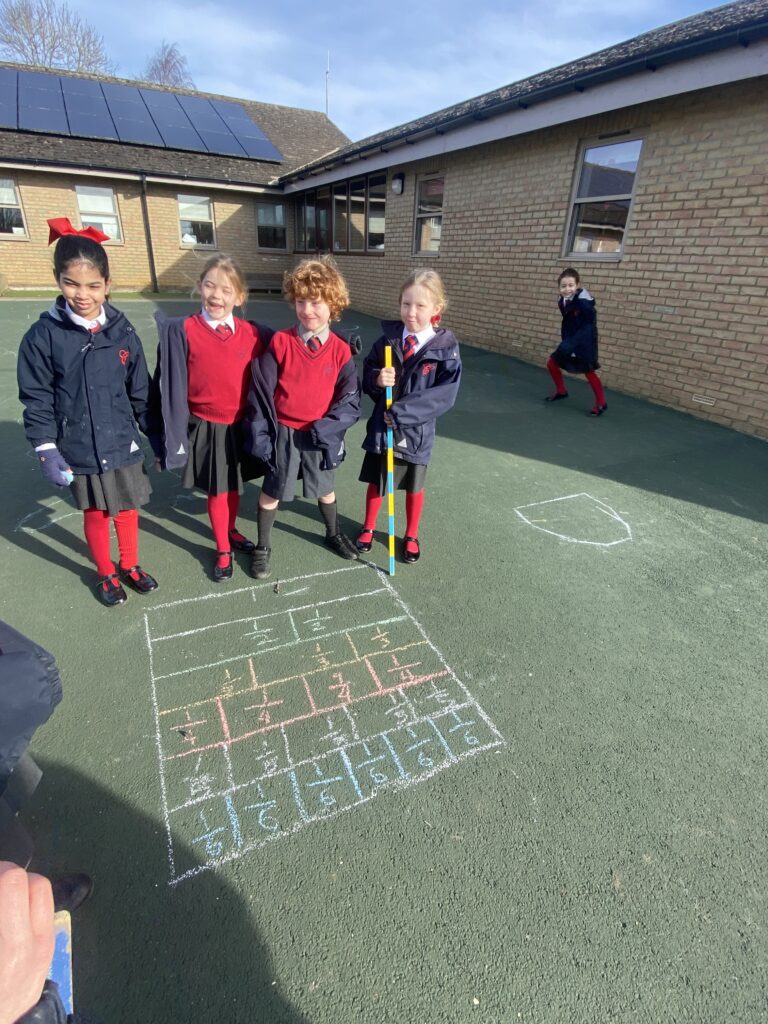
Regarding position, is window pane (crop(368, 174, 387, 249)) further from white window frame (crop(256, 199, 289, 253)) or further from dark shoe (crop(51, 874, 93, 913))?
dark shoe (crop(51, 874, 93, 913))

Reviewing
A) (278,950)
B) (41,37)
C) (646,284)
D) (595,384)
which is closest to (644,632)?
(278,950)

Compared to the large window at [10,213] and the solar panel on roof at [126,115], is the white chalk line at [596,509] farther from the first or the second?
the solar panel on roof at [126,115]

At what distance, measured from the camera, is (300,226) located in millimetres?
16562

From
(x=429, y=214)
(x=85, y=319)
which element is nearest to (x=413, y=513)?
(x=85, y=319)

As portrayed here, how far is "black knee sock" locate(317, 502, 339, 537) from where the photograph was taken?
3316mm

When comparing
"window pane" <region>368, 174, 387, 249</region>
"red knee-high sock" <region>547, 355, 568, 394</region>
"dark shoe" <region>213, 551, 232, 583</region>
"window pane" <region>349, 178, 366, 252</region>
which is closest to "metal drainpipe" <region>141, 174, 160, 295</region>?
"window pane" <region>349, 178, 366, 252</region>

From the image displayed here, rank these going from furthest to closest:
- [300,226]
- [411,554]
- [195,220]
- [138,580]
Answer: [300,226] → [195,220] → [411,554] → [138,580]

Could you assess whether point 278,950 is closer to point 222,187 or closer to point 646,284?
point 646,284

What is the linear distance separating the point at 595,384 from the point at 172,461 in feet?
17.1

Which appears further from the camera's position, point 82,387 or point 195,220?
point 195,220

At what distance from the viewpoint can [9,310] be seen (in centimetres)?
1118

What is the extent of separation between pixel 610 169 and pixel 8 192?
49.8 ft

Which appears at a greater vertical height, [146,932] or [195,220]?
[195,220]

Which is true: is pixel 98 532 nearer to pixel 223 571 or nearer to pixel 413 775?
pixel 223 571
